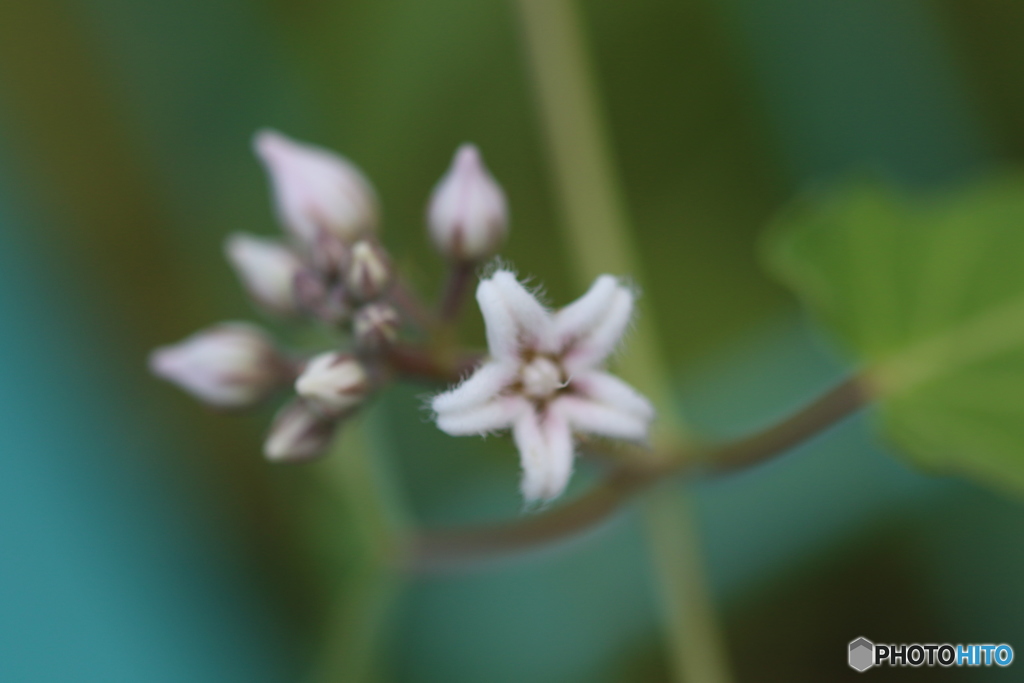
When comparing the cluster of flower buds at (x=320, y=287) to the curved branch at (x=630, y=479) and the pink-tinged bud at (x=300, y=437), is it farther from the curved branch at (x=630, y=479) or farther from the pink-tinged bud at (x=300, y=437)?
the curved branch at (x=630, y=479)

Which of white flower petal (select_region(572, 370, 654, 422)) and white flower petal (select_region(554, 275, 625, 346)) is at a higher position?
white flower petal (select_region(554, 275, 625, 346))

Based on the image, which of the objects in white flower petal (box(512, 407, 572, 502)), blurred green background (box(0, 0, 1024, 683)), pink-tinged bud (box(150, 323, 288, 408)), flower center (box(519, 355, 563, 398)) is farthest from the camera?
blurred green background (box(0, 0, 1024, 683))

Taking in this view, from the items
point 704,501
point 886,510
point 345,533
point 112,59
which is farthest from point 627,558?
point 112,59

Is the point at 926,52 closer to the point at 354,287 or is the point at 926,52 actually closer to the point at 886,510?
the point at 886,510

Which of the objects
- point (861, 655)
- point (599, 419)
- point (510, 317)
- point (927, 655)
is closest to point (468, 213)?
point (510, 317)

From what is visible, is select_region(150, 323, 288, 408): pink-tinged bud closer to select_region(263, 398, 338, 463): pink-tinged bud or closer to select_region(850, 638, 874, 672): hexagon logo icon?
select_region(263, 398, 338, 463): pink-tinged bud

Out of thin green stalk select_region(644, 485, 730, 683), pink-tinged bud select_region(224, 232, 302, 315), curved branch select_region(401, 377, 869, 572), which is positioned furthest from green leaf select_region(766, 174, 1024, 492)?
A: pink-tinged bud select_region(224, 232, 302, 315)

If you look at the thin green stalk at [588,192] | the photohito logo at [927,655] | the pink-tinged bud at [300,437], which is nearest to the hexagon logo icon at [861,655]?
the photohito logo at [927,655]
